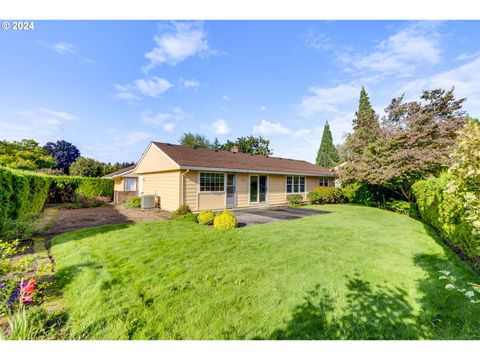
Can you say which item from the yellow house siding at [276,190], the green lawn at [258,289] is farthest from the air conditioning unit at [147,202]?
the yellow house siding at [276,190]

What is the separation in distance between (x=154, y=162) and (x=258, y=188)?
7.68 m

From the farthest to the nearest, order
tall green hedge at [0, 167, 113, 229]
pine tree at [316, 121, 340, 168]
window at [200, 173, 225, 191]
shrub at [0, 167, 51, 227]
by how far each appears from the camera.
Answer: pine tree at [316, 121, 340, 168] < window at [200, 173, 225, 191] < tall green hedge at [0, 167, 113, 229] < shrub at [0, 167, 51, 227]

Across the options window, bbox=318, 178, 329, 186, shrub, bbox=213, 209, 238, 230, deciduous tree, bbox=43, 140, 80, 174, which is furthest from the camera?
deciduous tree, bbox=43, 140, 80, 174

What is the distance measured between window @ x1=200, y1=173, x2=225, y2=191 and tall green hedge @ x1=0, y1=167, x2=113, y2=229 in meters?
7.55

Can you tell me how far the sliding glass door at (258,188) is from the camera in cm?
1462

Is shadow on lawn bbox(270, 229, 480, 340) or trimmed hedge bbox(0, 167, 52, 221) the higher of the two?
trimmed hedge bbox(0, 167, 52, 221)

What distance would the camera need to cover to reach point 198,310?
2.94 meters

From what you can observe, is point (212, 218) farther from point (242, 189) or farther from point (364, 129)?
point (364, 129)

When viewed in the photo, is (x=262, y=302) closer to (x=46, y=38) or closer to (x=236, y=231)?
(x=236, y=231)

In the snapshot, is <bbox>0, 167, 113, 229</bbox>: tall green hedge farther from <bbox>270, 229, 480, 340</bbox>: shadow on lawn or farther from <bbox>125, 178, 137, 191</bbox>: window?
<bbox>270, 229, 480, 340</bbox>: shadow on lawn

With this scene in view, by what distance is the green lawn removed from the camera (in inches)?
104

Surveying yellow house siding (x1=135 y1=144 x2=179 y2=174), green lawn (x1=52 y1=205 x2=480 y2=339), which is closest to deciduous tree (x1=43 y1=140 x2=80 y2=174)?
yellow house siding (x1=135 y1=144 x2=179 y2=174)

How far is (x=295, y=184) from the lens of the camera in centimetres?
1747
